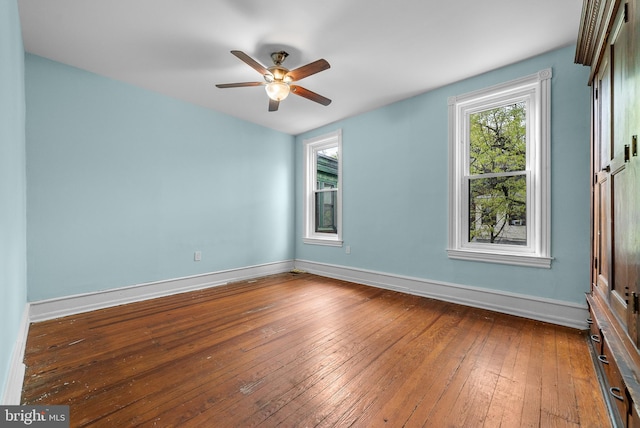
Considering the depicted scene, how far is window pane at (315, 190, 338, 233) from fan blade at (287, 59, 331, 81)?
97.1 inches

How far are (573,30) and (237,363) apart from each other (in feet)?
12.3

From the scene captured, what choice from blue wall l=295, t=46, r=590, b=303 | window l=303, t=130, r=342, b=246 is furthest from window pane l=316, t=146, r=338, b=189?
blue wall l=295, t=46, r=590, b=303

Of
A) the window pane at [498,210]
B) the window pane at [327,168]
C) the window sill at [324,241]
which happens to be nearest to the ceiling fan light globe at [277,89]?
the window pane at [327,168]

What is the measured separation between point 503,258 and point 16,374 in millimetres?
3924

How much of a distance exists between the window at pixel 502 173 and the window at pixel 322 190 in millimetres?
1822

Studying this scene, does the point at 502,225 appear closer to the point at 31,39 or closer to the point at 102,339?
the point at 102,339

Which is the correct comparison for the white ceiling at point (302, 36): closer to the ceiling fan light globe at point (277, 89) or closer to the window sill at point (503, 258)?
the ceiling fan light globe at point (277, 89)

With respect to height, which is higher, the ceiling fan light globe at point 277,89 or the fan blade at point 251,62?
the fan blade at point 251,62

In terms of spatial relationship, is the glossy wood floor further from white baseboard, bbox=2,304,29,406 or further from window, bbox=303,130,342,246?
window, bbox=303,130,342,246

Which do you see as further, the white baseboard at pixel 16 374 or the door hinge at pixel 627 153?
the white baseboard at pixel 16 374

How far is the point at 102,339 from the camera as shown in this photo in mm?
2277

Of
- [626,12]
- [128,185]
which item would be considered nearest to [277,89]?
[128,185]

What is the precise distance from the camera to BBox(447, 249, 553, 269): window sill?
262 cm

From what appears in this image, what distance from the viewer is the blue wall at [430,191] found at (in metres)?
2.47
